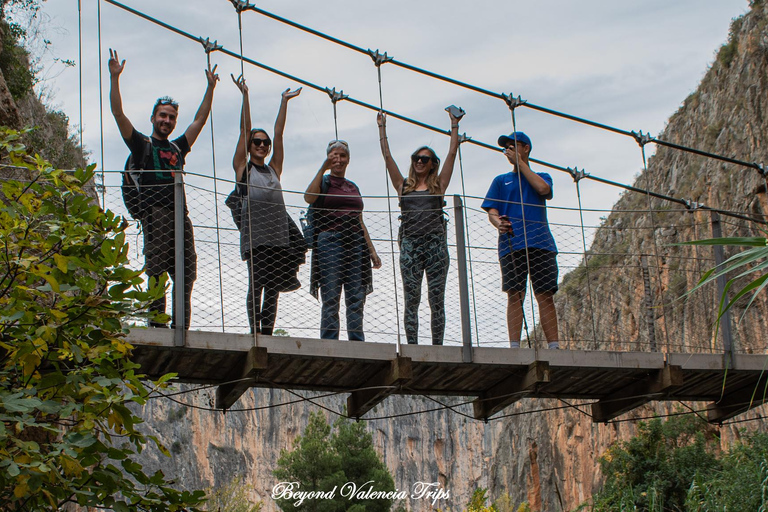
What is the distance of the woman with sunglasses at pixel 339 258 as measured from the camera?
6.81 metres

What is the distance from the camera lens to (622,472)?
16.2 m

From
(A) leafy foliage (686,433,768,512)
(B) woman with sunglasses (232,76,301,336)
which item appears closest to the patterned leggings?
(B) woman with sunglasses (232,76,301,336)

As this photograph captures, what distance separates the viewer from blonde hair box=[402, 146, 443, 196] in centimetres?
730

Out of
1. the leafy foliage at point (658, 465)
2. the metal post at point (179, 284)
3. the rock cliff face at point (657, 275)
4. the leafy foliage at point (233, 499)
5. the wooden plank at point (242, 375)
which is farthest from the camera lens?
the leafy foliage at point (233, 499)

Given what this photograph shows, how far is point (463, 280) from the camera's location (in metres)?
7.42

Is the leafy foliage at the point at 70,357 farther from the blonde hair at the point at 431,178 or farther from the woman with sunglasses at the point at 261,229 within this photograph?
the blonde hair at the point at 431,178

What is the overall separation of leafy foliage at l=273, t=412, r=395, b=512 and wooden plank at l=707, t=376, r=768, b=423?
23103mm

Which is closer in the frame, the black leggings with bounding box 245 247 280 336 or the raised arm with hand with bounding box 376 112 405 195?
the black leggings with bounding box 245 247 280 336

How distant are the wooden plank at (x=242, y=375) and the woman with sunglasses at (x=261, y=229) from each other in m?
0.17

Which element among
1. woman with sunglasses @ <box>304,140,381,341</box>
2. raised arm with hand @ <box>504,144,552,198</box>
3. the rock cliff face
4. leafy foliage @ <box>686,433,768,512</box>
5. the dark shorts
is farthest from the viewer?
the rock cliff face

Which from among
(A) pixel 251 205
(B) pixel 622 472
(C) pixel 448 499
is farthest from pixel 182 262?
(C) pixel 448 499

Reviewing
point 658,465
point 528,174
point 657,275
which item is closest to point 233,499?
point 658,465

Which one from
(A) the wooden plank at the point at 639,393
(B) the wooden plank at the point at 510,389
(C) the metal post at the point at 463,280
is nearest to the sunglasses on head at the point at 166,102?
(C) the metal post at the point at 463,280

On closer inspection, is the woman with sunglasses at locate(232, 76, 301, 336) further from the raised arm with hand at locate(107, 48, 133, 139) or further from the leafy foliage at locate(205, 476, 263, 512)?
the leafy foliage at locate(205, 476, 263, 512)
